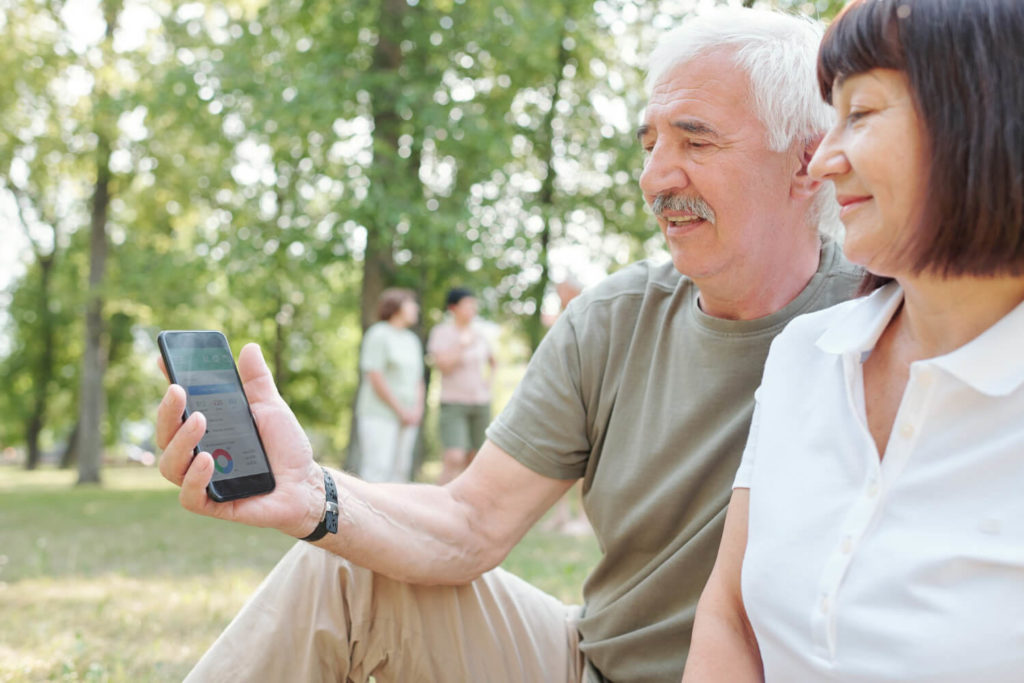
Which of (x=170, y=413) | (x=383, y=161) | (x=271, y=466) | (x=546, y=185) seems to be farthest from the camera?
(x=546, y=185)

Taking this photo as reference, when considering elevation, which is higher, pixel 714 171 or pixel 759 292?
pixel 714 171

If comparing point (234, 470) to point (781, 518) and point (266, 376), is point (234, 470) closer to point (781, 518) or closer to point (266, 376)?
point (266, 376)

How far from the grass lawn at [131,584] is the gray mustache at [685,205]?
2335 mm

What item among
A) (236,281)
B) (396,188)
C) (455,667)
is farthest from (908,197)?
(236,281)

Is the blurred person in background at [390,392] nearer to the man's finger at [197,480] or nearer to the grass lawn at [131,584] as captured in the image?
the grass lawn at [131,584]

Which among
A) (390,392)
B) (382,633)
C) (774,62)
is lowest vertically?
(390,392)

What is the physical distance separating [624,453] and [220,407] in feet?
2.86

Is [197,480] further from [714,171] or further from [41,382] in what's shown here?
[41,382]

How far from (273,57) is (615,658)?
11193mm

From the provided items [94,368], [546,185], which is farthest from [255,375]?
[94,368]

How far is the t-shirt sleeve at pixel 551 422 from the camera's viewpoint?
231cm

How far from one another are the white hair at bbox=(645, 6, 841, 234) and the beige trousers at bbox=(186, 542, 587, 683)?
117cm

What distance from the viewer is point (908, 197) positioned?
4.48 ft

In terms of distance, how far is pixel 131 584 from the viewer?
18.2ft
